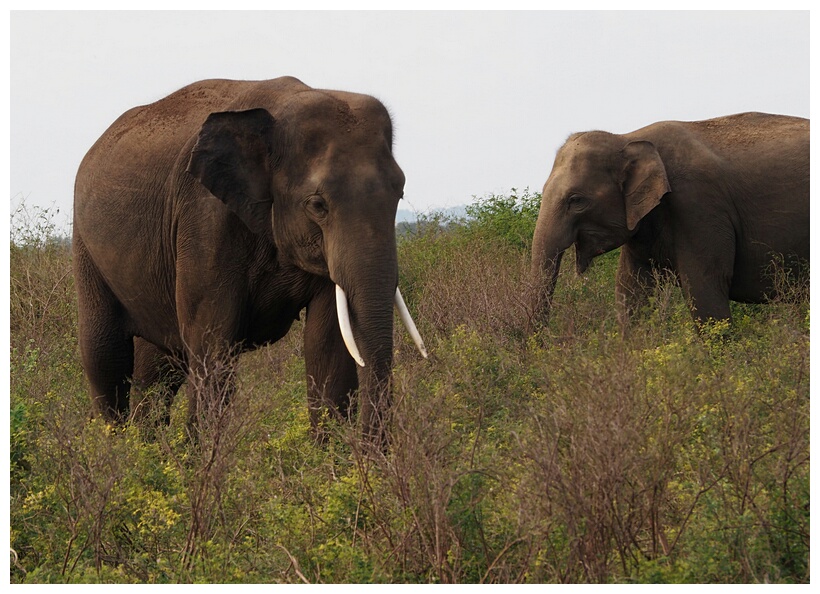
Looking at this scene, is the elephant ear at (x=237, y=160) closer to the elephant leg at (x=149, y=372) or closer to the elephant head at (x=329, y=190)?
the elephant head at (x=329, y=190)

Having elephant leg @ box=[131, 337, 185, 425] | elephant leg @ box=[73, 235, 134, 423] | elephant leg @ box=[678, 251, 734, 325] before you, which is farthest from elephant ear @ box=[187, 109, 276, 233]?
elephant leg @ box=[678, 251, 734, 325]

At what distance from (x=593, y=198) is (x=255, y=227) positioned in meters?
4.58

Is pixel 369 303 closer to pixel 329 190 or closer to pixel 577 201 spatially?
pixel 329 190

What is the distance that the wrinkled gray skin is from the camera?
33.8 ft

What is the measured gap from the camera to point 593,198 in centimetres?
1057

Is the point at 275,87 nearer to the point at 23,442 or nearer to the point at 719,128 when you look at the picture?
the point at 23,442

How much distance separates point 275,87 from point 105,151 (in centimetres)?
137

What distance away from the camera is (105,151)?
7746 millimetres

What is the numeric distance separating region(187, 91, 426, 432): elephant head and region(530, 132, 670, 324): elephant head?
400cm

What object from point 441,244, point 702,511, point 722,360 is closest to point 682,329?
point 722,360

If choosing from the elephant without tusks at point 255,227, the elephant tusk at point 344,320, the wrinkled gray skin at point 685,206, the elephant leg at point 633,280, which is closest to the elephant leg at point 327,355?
the elephant without tusks at point 255,227

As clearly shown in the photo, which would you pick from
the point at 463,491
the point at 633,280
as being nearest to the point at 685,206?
the point at 633,280

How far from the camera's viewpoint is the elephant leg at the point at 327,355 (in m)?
6.81

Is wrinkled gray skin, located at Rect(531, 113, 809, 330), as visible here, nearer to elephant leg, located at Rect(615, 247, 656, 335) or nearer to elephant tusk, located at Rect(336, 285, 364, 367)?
elephant leg, located at Rect(615, 247, 656, 335)
